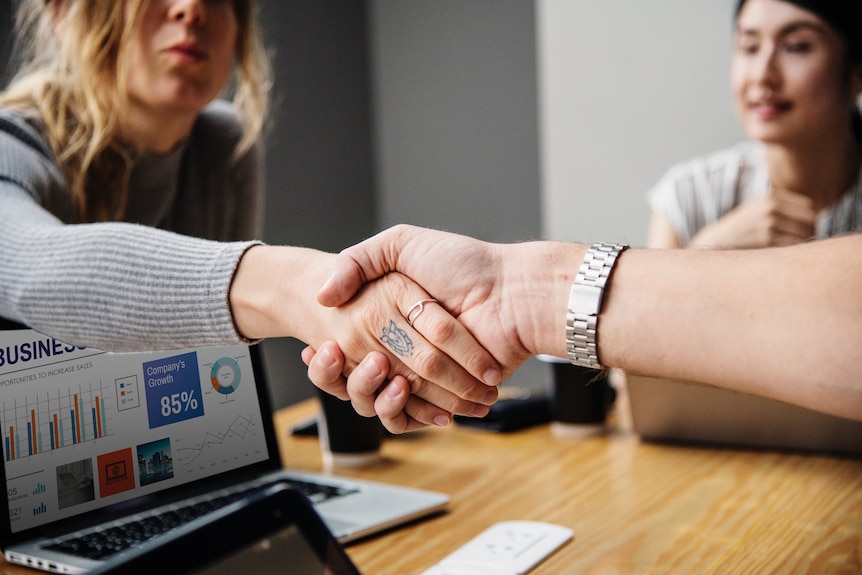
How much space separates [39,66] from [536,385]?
1.88 meters

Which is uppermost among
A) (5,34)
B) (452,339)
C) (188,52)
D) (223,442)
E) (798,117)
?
(5,34)

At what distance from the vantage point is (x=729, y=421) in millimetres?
1137

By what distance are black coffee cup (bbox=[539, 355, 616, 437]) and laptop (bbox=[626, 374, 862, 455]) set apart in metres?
0.06

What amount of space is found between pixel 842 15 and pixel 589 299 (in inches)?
48.1

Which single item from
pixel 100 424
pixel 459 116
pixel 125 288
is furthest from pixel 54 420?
pixel 459 116

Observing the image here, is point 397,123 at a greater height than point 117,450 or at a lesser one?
greater

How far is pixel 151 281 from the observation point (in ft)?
2.89

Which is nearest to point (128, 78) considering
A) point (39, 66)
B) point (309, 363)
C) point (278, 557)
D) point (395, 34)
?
point (39, 66)

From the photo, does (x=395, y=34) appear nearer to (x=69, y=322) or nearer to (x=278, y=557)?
(x=69, y=322)

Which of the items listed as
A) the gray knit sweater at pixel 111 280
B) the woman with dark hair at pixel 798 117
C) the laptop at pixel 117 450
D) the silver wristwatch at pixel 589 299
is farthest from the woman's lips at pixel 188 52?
the woman with dark hair at pixel 798 117

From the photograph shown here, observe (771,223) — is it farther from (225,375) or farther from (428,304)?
(225,375)

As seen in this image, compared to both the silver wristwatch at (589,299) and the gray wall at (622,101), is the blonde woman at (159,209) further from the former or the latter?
the gray wall at (622,101)

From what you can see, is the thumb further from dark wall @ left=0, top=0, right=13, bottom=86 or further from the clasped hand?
dark wall @ left=0, top=0, right=13, bottom=86

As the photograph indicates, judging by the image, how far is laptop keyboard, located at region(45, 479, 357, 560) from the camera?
79cm
